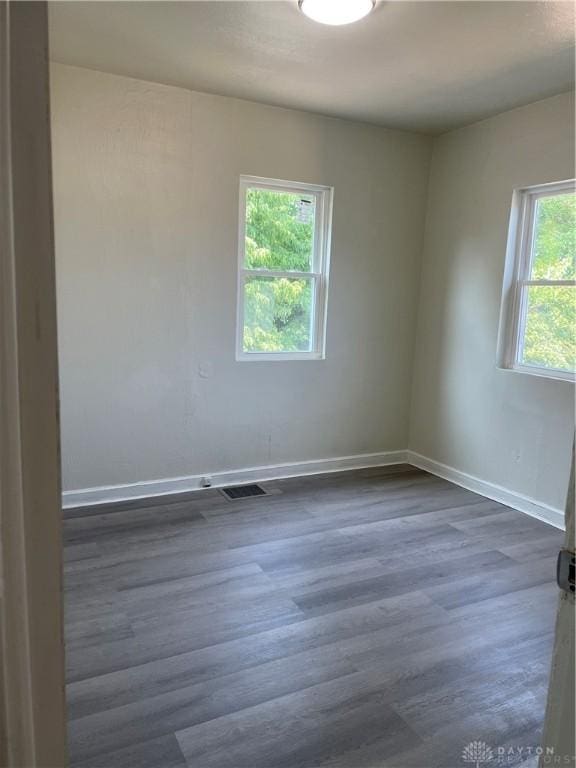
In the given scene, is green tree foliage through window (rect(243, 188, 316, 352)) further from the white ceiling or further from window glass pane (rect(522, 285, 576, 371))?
window glass pane (rect(522, 285, 576, 371))

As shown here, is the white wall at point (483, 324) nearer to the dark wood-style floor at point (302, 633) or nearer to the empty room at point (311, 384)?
the empty room at point (311, 384)

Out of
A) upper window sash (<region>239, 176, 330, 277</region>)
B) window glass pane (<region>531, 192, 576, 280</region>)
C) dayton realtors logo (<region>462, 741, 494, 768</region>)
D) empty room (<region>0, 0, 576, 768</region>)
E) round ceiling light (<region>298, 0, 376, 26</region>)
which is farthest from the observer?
upper window sash (<region>239, 176, 330, 277</region>)

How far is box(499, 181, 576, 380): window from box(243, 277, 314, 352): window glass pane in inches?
57.0

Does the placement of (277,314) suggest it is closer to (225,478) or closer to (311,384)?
(311,384)

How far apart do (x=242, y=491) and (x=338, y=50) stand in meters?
2.81

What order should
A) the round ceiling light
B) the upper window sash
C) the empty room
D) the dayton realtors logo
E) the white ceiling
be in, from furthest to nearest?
the upper window sash < the white ceiling < the round ceiling light < the empty room < the dayton realtors logo

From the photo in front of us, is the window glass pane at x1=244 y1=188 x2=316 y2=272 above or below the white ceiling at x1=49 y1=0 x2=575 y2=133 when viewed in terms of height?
below

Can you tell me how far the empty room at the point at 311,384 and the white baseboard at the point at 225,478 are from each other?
2 centimetres

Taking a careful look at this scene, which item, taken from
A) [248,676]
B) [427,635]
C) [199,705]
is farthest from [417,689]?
[199,705]

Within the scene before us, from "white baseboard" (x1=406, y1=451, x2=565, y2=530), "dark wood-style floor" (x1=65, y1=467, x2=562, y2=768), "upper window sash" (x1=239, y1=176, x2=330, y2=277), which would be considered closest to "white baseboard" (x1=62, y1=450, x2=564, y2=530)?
"white baseboard" (x1=406, y1=451, x2=565, y2=530)

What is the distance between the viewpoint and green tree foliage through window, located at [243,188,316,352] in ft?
12.6

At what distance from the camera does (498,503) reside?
3.84 m

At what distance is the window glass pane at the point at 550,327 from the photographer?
3.42 m

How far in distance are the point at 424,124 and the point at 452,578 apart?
322 cm
